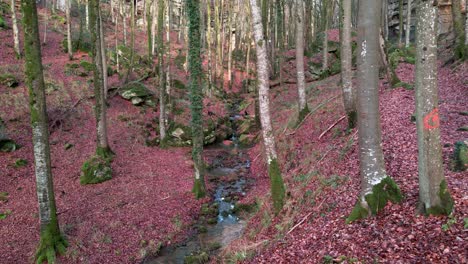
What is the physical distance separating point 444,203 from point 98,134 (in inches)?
594

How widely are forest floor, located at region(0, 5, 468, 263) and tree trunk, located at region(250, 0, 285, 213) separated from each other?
1.63ft

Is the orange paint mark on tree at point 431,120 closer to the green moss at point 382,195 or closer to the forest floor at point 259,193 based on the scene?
the green moss at point 382,195

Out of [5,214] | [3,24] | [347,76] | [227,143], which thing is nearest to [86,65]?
[3,24]

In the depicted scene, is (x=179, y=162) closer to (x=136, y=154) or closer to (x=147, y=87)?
(x=136, y=154)

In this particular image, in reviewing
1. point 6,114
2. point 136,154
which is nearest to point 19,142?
point 6,114

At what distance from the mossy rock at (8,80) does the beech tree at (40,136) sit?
14.8 m

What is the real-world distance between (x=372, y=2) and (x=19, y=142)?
17211 millimetres

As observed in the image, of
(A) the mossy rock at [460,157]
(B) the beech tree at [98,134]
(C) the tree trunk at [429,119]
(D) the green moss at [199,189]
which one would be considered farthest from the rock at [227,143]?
(C) the tree trunk at [429,119]

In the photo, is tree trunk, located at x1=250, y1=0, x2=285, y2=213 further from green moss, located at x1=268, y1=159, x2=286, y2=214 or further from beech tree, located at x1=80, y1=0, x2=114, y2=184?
beech tree, located at x1=80, y1=0, x2=114, y2=184

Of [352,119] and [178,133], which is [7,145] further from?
[352,119]

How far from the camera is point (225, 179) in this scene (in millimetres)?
16125

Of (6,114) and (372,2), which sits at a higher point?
(372,2)

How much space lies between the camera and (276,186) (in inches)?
371

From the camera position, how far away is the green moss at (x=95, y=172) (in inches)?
558
